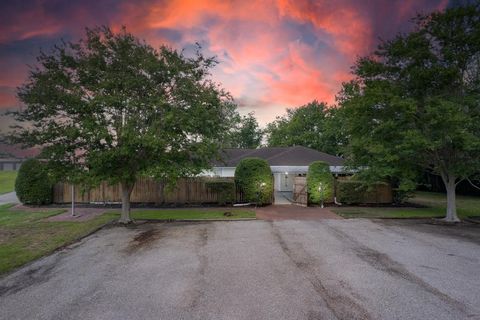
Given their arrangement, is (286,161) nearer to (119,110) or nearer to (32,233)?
(119,110)

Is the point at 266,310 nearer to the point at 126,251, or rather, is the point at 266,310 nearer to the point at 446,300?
the point at 446,300

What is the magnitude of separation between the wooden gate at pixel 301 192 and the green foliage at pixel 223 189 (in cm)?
476

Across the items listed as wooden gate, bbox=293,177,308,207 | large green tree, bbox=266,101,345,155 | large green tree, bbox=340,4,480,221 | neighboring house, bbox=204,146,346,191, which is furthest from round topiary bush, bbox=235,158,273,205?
large green tree, bbox=266,101,345,155

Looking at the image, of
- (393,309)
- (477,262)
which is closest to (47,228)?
(393,309)

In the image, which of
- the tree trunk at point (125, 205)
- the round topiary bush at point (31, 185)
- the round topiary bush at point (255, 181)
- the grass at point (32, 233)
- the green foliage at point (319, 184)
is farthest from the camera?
the green foliage at point (319, 184)

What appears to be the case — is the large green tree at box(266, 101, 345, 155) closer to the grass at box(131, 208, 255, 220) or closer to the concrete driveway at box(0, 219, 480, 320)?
the grass at box(131, 208, 255, 220)

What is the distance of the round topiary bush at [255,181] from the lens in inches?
714

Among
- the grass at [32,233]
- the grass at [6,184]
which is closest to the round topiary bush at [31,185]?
the grass at [32,233]

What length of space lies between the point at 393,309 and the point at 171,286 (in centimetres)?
453

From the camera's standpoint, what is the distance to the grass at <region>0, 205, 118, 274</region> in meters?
8.19

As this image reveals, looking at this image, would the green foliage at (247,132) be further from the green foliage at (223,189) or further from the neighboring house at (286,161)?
the green foliage at (223,189)

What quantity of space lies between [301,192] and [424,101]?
9.16 meters

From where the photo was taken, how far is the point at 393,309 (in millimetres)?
5047

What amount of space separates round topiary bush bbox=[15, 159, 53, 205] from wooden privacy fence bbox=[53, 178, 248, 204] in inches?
30.3
